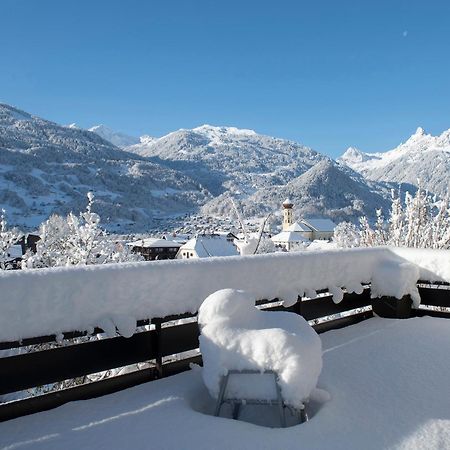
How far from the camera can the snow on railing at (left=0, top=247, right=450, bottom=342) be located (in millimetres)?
2977

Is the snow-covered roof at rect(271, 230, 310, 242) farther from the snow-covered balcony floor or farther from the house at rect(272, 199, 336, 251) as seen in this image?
the snow-covered balcony floor

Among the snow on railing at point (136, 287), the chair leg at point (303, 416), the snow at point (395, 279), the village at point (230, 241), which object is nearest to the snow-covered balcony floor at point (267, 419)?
the chair leg at point (303, 416)

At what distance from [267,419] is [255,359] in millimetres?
642

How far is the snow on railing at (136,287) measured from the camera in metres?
2.98

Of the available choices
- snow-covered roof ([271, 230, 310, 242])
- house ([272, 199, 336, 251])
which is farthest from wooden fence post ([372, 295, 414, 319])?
snow-covered roof ([271, 230, 310, 242])

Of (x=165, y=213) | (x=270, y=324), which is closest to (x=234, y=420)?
(x=270, y=324)

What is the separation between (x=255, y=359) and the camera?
9.47 ft

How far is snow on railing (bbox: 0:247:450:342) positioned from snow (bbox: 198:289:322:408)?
2.06ft

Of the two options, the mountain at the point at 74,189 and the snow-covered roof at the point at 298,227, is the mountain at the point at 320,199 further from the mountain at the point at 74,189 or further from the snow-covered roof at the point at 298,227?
the snow-covered roof at the point at 298,227

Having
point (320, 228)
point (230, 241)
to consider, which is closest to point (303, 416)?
point (230, 241)

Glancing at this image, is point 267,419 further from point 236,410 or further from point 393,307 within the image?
point 393,307

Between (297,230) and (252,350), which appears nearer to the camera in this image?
(252,350)

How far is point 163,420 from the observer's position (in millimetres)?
3037

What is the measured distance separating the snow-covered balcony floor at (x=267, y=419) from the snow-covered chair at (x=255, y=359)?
21 cm
